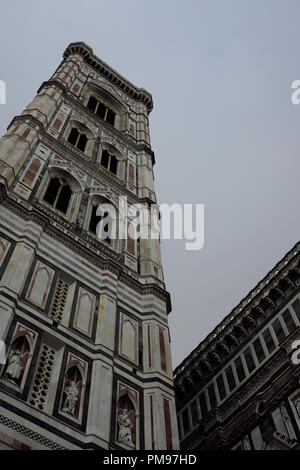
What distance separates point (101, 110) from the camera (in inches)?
967

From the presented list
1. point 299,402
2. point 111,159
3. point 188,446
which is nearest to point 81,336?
point 299,402

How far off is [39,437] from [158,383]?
9.84ft

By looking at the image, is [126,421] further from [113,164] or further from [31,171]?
[113,164]

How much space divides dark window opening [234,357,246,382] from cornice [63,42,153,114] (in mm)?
18434

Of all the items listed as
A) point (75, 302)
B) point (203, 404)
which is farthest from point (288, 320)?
point (75, 302)

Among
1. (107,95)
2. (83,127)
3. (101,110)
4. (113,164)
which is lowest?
(113,164)

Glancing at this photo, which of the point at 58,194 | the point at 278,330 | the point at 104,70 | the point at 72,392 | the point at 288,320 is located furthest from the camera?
the point at 104,70

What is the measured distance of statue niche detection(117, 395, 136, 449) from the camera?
8414 mm

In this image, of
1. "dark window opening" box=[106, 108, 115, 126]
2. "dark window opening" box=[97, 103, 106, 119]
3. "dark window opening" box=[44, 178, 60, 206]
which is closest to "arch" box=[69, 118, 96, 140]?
"dark window opening" box=[97, 103, 106, 119]

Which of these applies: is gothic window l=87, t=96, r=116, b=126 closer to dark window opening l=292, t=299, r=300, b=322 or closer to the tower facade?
the tower facade

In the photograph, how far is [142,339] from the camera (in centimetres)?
1102

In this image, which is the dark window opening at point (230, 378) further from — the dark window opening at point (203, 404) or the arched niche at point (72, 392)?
the arched niche at point (72, 392)

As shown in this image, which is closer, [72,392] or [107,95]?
[72,392]

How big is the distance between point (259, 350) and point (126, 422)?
6.01 metres
